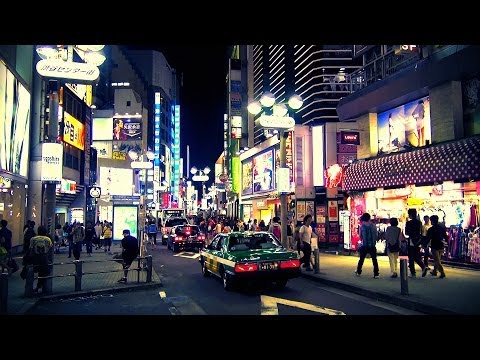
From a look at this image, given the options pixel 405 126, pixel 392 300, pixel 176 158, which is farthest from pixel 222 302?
pixel 176 158

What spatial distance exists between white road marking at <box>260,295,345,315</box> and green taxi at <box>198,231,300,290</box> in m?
0.67

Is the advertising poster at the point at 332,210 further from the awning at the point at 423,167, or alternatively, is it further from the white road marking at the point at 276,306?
the white road marking at the point at 276,306

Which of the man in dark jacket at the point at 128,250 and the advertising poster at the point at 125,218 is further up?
the advertising poster at the point at 125,218

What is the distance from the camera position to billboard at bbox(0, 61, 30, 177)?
19.1m

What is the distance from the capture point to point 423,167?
51.4ft

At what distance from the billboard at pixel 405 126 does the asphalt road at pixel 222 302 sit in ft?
27.1

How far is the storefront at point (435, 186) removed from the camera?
14.1m

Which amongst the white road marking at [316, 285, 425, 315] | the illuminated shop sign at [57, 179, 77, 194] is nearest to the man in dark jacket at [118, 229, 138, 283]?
the white road marking at [316, 285, 425, 315]

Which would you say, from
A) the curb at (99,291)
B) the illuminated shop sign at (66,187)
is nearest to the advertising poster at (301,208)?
the illuminated shop sign at (66,187)

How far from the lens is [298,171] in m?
28.8

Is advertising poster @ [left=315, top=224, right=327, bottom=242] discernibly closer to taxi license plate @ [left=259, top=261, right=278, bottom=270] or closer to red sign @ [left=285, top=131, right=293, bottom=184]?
red sign @ [left=285, top=131, right=293, bottom=184]
